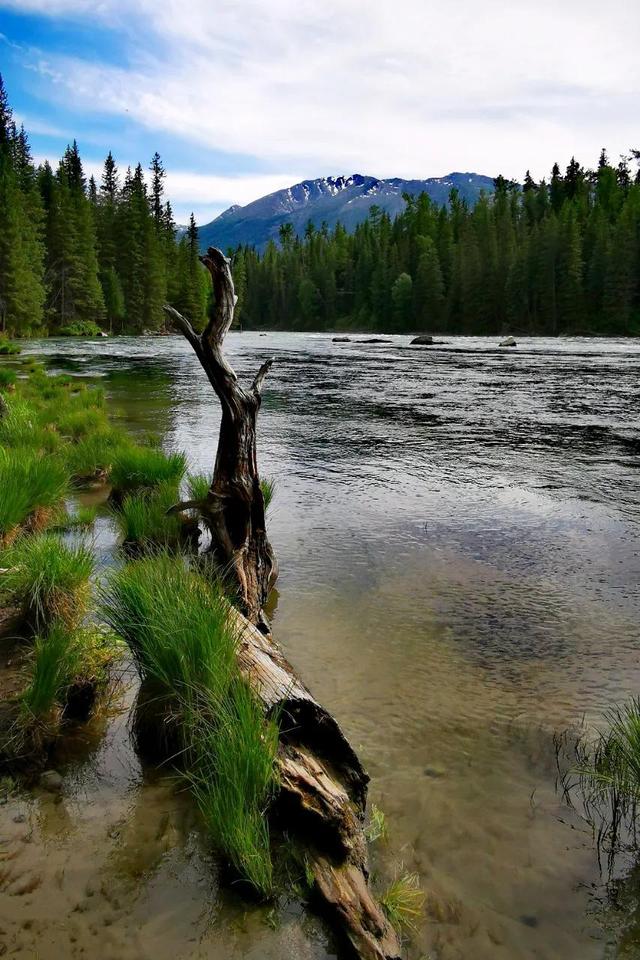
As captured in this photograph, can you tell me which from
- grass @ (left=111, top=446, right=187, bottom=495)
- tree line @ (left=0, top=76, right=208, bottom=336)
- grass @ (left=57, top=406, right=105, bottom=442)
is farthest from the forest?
grass @ (left=111, top=446, right=187, bottom=495)

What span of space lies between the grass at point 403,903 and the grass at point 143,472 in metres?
5.56

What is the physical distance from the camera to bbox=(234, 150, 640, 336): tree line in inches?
3107

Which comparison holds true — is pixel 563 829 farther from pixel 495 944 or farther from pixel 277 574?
pixel 277 574

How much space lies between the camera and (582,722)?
401cm

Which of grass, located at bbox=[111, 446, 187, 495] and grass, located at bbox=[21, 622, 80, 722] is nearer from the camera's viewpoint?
grass, located at bbox=[21, 622, 80, 722]

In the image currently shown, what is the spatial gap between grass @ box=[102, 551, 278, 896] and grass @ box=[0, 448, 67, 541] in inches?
75.2

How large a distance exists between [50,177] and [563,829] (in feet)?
266

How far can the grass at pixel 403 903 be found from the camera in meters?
2.56

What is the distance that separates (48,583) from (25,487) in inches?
79.4

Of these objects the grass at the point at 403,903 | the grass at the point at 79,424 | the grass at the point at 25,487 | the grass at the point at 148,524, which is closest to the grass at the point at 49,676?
the grass at the point at 403,903

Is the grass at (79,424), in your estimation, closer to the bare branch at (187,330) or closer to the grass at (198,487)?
the grass at (198,487)

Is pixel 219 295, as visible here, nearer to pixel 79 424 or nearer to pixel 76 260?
pixel 79 424

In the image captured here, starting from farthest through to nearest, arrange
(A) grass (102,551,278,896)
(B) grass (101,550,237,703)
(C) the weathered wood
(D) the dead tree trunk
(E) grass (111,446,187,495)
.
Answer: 1. (E) grass (111,446,187,495)
2. (D) the dead tree trunk
3. (B) grass (101,550,237,703)
4. (A) grass (102,551,278,896)
5. (C) the weathered wood

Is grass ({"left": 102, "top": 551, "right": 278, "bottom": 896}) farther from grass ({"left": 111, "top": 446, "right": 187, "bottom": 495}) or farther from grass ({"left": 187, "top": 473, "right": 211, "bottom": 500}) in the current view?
grass ({"left": 111, "top": 446, "right": 187, "bottom": 495})
